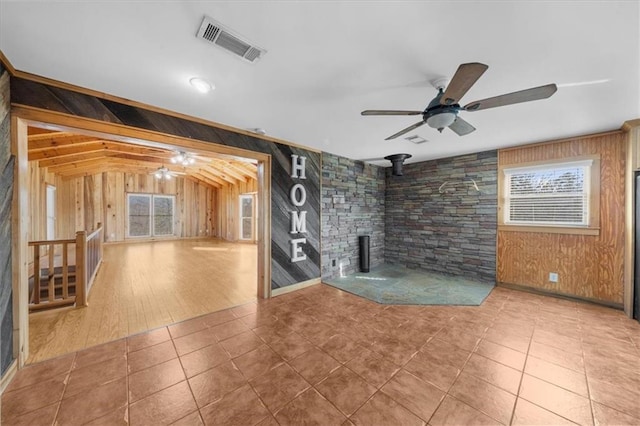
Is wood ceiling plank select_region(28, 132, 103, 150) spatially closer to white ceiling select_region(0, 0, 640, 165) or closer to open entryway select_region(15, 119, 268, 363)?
open entryway select_region(15, 119, 268, 363)

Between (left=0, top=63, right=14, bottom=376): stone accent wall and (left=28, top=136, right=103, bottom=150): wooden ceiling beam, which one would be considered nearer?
(left=0, top=63, right=14, bottom=376): stone accent wall

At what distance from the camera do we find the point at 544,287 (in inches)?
144

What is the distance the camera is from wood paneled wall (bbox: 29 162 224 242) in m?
5.23

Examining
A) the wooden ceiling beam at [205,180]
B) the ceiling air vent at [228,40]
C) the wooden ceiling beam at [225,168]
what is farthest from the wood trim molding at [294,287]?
the wooden ceiling beam at [205,180]

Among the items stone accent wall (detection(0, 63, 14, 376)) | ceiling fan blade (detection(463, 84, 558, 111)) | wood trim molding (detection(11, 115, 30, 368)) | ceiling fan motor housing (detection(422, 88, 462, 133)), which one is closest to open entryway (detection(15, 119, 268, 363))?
wood trim molding (detection(11, 115, 30, 368))

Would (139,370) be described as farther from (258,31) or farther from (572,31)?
(572,31)

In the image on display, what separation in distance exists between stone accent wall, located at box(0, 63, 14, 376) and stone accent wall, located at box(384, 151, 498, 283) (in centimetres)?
567

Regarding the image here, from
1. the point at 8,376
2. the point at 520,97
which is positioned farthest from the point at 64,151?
the point at 520,97

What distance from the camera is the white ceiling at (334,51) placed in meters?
1.30

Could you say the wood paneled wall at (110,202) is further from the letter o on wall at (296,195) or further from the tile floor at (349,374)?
the letter o on wall at (296,195)

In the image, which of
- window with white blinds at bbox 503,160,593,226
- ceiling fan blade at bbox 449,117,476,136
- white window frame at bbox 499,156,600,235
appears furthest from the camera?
window with white blinds at bbox 503,160,593,226

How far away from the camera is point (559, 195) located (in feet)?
11.7

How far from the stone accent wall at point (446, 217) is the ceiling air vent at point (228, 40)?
170 inches

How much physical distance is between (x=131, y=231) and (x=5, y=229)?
27.3 feet
